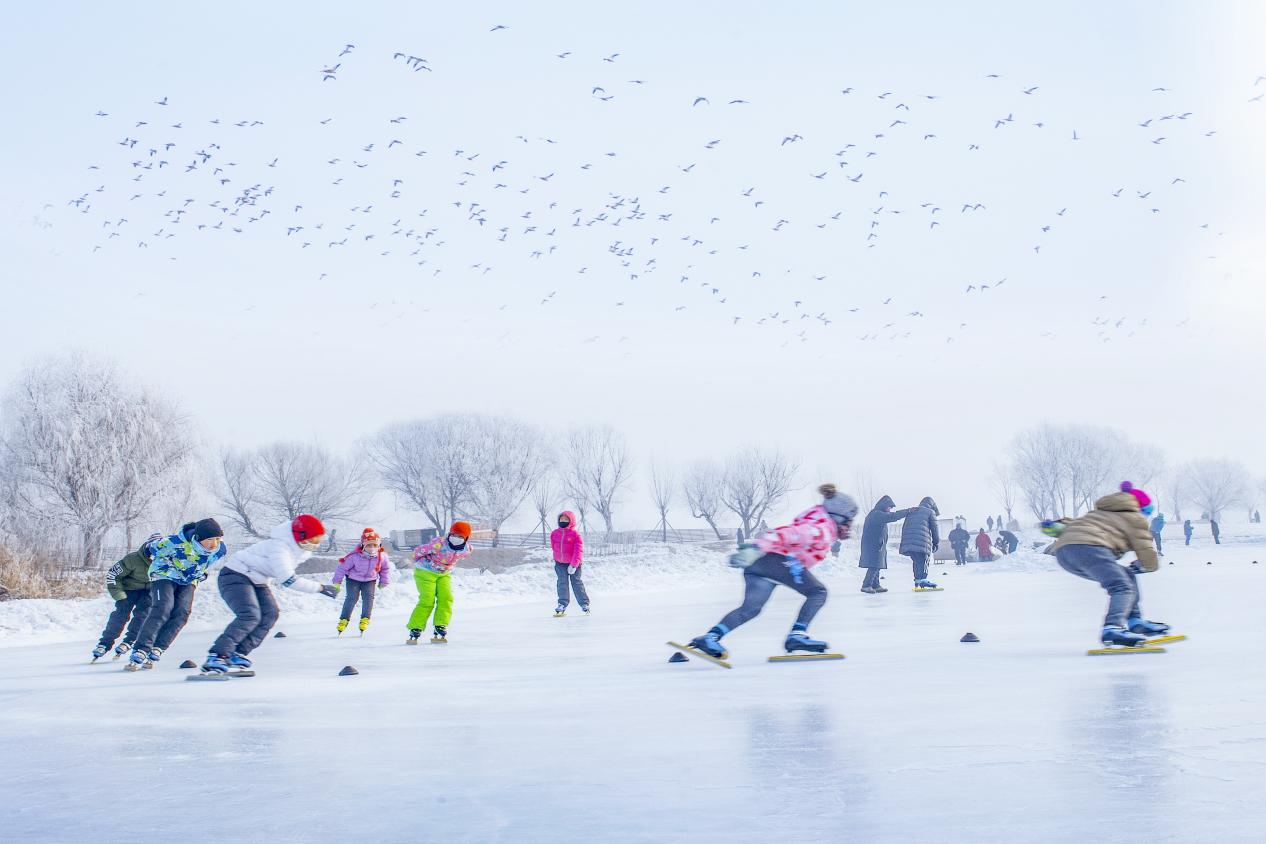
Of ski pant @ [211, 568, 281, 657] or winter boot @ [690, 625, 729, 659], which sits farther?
ski pant @ [211, 568, 281, 657]

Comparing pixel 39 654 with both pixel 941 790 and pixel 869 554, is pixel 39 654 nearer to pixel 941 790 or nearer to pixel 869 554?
pixel 941 790

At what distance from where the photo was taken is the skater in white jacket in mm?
8703

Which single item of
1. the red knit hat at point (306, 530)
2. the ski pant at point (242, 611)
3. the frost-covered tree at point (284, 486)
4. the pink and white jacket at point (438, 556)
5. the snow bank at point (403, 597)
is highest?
the frost-covered tree at point (284, 486)

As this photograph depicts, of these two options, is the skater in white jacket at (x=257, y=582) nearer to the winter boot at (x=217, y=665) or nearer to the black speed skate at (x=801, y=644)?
the winter boot at (x=217, y=665)

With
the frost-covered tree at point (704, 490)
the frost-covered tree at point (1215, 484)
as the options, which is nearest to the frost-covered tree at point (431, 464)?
the frost-covered tree at point (704, 490)

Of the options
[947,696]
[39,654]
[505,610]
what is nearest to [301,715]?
[947,696]

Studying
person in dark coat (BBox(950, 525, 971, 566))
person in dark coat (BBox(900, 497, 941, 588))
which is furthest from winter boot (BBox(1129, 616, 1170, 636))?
person in dark coat (BBox(950, 525, 971, 566))

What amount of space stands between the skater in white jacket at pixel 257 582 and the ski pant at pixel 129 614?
2.15 m

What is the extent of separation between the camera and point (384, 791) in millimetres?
4391

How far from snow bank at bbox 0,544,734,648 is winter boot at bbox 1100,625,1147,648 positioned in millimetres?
12314

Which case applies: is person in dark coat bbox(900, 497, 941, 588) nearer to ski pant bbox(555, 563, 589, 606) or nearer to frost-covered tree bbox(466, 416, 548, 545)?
ski pant bbox(555, 563, 589, 606)

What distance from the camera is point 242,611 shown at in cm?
885

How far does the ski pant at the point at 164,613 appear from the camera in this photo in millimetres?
9711

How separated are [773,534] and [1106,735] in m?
3.38
